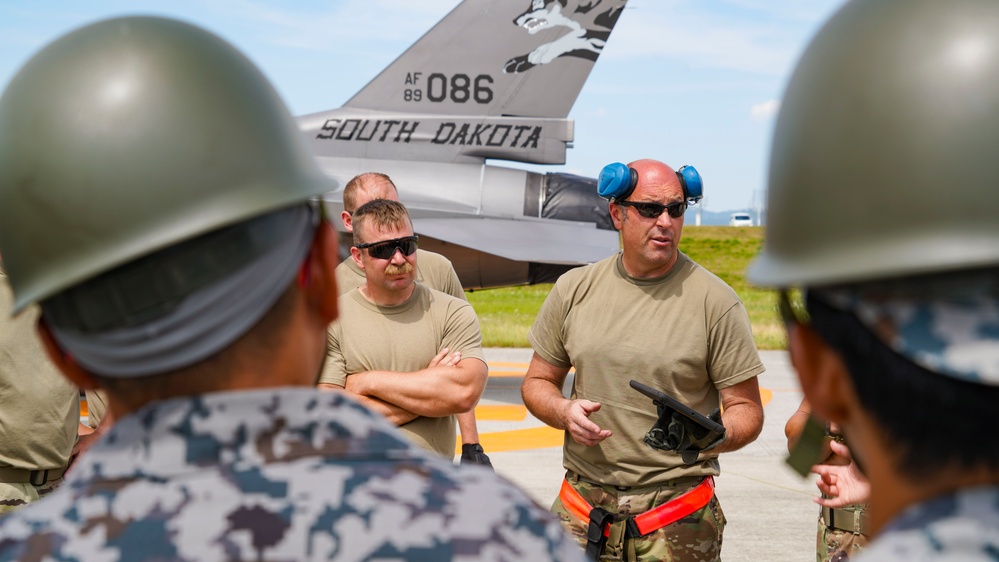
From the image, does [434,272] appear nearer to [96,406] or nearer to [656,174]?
[656,174]

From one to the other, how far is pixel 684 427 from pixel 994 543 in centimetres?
288

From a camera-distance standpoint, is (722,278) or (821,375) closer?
(821,375)

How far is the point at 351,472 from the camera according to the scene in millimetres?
1235

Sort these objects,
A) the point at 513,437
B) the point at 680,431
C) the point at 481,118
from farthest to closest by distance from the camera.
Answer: the point at 481,118 → the point at 513,437 → the point at 680,431

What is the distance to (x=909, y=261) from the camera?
1.10 m

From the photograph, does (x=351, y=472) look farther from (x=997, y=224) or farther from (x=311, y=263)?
(x=997, y=224)

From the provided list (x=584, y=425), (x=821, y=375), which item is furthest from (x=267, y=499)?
(x=584, y=425)

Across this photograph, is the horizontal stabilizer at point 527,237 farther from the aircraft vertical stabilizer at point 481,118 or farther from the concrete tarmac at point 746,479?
the concrete tarmac at point 746,479

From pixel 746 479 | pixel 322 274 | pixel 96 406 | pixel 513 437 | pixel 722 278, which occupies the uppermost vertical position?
pixel 322 274

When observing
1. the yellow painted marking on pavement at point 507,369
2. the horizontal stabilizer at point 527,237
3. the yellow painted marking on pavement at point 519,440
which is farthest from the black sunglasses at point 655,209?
the yellow painted marking on pavement at point 507,369

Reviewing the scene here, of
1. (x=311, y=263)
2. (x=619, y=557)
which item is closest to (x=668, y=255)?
(x=619, y=557)

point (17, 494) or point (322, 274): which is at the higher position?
point (322, 274)

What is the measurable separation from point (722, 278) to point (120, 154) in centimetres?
3421

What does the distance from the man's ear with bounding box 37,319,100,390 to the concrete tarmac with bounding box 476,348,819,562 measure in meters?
3.83
